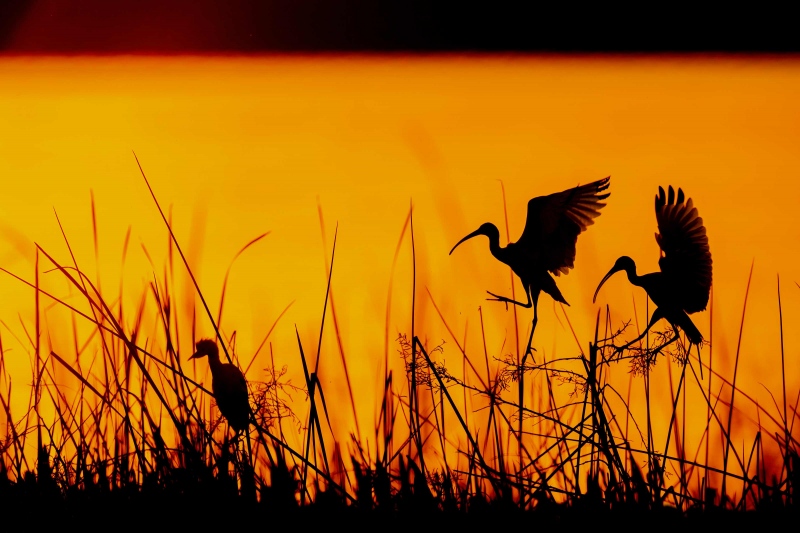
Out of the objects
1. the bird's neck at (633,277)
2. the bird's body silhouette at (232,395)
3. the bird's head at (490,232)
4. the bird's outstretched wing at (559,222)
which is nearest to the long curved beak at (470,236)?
the bird's head at (490,232)

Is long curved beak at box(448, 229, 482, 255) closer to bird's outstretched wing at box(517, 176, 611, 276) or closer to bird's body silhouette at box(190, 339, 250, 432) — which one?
bird's outstretched wing at box(517, 176, 611, 276)

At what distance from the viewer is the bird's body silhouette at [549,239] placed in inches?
55.0

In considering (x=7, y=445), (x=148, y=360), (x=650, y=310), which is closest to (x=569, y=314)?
(x=650, y=310)

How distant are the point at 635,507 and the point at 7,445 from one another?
109 cm

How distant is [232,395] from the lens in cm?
151

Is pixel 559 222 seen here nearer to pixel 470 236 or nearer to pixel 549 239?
pixel 549 239

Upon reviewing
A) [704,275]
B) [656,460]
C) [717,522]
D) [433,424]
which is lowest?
[717,522]

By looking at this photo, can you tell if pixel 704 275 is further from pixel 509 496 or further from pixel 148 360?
pixel 148 360

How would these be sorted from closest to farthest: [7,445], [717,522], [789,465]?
[717,522]
[789,465]
[7,445]

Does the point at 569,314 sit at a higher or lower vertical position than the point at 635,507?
higher

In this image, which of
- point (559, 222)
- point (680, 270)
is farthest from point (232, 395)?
point (680, 270)

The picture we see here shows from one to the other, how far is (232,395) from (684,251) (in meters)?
0.78

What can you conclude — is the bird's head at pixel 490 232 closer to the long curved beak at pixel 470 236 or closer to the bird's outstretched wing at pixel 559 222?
the long curved beak at pixel 470 236

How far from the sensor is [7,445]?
1593mm
